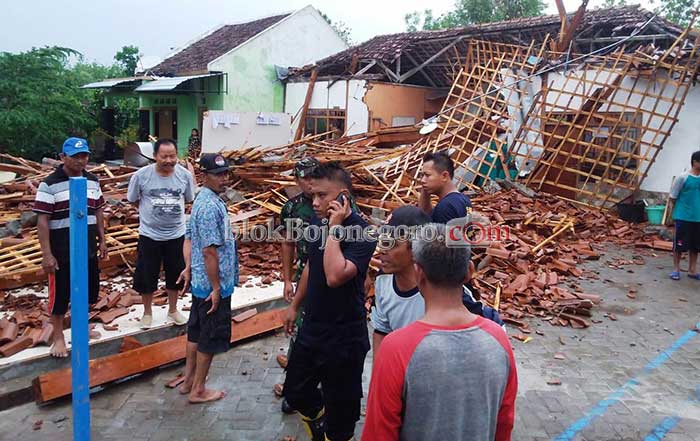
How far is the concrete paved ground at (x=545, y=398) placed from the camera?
12.3 feet

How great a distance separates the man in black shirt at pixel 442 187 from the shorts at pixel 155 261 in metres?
2.42

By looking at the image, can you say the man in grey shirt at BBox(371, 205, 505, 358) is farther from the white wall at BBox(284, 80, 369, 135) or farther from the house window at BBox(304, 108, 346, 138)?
the house window at BBox(304, 108, 346, 138)

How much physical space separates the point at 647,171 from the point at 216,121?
11.2 metres

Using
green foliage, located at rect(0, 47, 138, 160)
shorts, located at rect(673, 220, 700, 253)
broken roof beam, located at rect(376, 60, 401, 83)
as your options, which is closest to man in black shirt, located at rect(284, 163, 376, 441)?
shorts, located at rect(673, 220, 700, 253)

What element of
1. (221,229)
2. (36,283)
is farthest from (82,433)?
(36,283)

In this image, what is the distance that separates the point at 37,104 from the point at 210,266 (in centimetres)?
1916

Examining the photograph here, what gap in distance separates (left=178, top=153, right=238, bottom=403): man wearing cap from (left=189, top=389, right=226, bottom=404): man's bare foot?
0.56 ft

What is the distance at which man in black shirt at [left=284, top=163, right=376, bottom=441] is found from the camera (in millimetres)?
2953

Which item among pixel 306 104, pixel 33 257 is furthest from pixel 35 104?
pixel 33 257

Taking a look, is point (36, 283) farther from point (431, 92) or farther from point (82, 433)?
point (431, 92)

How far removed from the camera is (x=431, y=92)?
19.3 meters

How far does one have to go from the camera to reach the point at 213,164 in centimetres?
377

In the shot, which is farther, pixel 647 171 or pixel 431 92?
pixel 431 92

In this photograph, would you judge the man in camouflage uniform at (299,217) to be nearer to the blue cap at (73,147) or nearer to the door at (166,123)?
the blue cap at (73,147)
